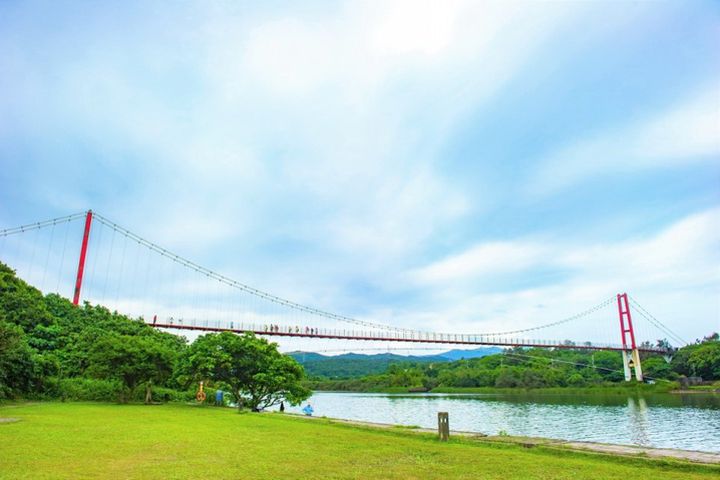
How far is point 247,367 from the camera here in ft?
86.2

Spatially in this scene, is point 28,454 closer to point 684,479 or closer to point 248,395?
point 684,479

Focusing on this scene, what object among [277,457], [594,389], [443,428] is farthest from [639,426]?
[594,389]

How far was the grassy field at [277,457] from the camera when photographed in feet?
25.2

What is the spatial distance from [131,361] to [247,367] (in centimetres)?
631

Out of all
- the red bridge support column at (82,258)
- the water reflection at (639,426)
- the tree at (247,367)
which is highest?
the red bridge support column at (82,258)

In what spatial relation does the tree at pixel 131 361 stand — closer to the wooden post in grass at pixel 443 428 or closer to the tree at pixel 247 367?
the tree at pixel 247 367

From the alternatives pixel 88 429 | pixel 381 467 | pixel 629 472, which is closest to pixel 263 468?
pixel 381 467

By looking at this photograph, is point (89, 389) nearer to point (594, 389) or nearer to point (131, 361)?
point (131, 361)

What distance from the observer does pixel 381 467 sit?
8398mm

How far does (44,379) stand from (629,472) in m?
29.5

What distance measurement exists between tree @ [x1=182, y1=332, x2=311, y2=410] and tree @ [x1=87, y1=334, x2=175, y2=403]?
6.72ft

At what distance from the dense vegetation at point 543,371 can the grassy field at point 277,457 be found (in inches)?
1724

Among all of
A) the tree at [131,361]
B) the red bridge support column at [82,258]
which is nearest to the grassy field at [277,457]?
the tree at [131,361]

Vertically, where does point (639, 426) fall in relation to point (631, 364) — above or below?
below
